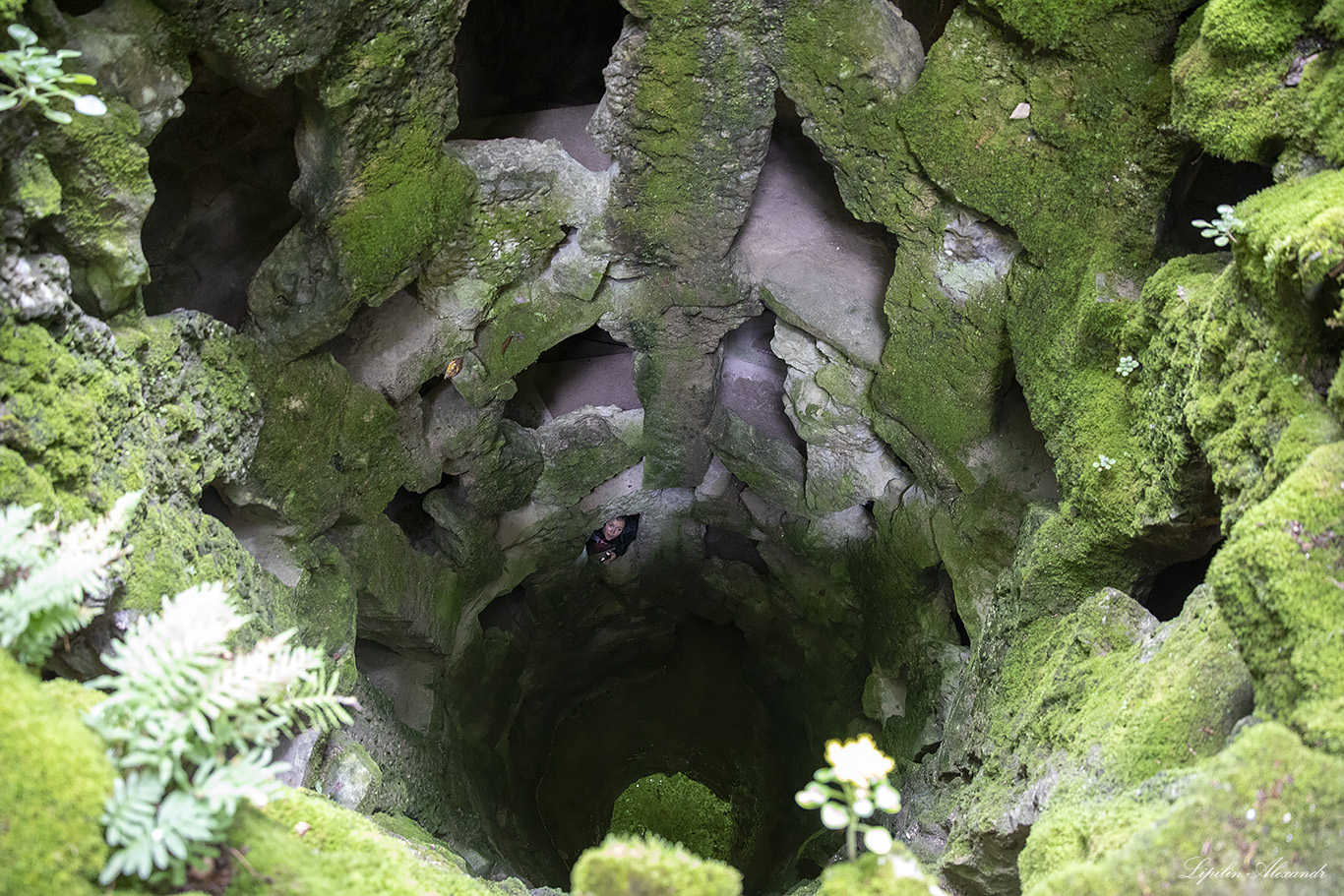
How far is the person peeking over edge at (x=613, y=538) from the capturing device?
765cm

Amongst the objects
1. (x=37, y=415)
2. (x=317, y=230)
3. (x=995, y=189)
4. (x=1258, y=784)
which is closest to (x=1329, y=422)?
(x=1258, y=784)

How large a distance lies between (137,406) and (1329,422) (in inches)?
138

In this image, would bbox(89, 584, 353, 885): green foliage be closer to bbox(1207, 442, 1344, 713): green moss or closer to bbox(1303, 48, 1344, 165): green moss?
bbox(1207, 442, 1344, 713): green moss

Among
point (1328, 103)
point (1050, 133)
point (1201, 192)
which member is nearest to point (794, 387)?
point (1050, 133)

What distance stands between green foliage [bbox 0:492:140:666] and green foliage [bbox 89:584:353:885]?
0.66ft

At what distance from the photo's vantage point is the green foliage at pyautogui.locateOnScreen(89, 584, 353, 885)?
1476mm

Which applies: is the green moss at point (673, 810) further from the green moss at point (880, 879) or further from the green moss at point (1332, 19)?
the green moss at point (1332, 19)

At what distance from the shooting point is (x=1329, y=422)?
2199 mm

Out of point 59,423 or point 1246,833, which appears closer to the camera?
point 1246,833

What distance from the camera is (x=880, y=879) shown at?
167cm

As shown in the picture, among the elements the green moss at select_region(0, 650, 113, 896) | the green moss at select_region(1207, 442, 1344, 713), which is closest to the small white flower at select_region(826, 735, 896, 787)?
the green moss at select_region(1207, 442, 1344, 713)

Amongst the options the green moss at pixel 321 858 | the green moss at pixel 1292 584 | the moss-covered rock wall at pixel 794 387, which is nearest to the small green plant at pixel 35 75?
the moss-covered rock wall at pixel 794 387

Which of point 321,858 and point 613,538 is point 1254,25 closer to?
point 321,858

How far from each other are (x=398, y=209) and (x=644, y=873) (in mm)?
3387
